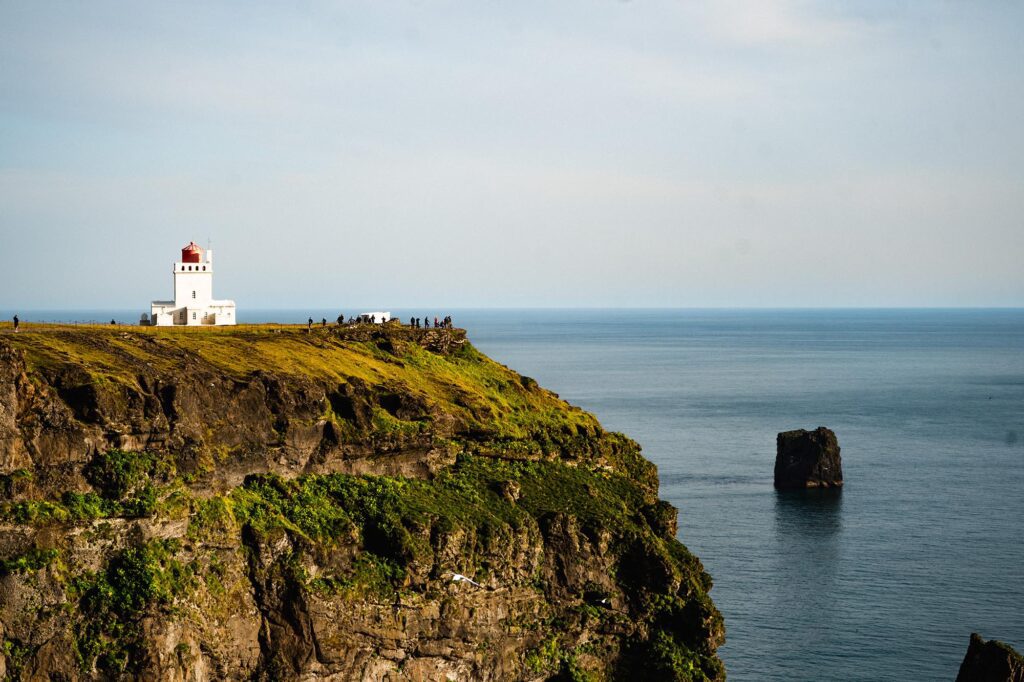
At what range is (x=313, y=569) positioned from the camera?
5194 cm

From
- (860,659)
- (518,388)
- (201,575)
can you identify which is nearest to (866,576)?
(860,659)

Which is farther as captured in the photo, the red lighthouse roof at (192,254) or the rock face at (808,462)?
the rock face at (808,462)

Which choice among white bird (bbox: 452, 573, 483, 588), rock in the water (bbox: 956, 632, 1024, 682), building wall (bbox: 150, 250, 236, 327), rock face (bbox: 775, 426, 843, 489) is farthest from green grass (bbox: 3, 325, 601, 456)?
rock face (bbox: 775, 426, 843, 489)

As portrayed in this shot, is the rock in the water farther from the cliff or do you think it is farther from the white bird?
the white bird

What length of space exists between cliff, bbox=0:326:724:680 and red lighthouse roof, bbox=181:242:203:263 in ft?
53.1

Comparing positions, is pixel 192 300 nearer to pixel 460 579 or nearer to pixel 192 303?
pixel 192 303

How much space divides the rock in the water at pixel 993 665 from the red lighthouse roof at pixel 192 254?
56.2 metres

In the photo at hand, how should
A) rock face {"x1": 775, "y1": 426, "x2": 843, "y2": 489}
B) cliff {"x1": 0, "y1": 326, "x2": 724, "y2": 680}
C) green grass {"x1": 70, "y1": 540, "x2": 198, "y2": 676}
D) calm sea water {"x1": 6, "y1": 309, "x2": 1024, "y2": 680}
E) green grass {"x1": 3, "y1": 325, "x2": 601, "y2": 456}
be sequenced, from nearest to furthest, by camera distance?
green grass {"x1": 70, "y1": 540, "x2": 198, "y2": 676}, cliff {"x1": 0, "y1": 326, "x2": 724, "y2": 680}, green grass {"x1": 3, "y1": 325, "x2": 601, "y2": 456}, calm sea water {"x1": 6, "y1": 309, "x2": 1024, "y2": 680}, rock face {"x1": 775, "y1": 426, "x2": 843, "y2": 489}

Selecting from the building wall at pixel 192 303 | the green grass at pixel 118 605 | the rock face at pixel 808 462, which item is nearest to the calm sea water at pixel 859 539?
the rock face at pixel 808 462

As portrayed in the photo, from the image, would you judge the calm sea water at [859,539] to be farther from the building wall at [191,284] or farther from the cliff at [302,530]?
the building wall at [191,284]

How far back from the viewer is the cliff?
148 feet

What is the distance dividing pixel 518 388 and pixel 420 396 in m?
15.7

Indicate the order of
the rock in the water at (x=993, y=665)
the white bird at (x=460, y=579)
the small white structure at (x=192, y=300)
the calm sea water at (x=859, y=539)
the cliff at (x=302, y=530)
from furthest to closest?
the small white structure at (x=192, y=300) < the calm sea water at (x=859, y=539) < the rock in the water at (x=993, y=665) < the white bird at (x=460, y=579) < the cliff at (x=302, y=530)

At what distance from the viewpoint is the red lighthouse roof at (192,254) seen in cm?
8444
